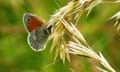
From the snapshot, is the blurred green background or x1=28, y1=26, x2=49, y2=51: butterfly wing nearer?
x1=28, y1=26, x2=49, y2=51: butterfly wing

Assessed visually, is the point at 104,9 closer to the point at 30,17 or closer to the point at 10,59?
the point at 10,59

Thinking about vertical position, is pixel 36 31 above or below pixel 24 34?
below

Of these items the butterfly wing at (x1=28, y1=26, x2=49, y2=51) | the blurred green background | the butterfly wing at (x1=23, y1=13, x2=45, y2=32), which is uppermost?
the blurred green background

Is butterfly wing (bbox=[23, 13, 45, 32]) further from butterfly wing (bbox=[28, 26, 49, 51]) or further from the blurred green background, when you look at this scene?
the blurred green background

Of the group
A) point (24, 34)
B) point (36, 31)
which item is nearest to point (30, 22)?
point (36, 31)

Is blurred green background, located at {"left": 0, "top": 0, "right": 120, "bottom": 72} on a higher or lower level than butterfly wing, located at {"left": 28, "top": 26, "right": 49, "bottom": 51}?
higher

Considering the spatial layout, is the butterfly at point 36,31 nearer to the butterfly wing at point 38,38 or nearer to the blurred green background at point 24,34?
the butterfly wing at point 38,38

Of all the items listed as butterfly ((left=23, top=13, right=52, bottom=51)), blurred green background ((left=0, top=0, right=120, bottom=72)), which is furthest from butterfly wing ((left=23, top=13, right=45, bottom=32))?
blurred green background ((left=0, top=0, right=120, bottom=72))

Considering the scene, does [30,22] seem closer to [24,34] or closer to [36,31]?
[36,31]
